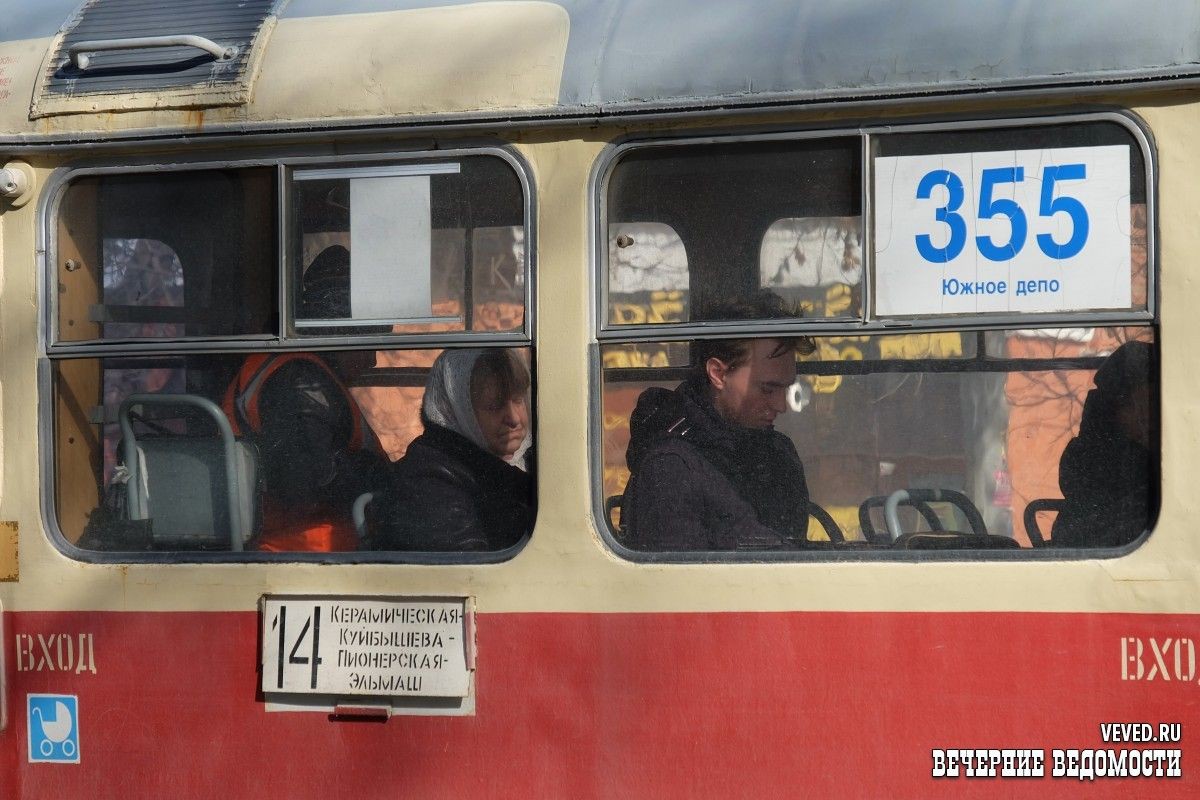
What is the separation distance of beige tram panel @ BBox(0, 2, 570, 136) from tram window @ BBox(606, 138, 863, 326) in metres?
0.31

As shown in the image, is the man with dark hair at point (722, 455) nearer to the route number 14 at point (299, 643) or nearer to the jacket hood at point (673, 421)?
the jacket hood at point (673, 421)

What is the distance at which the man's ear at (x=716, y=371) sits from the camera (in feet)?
8.75

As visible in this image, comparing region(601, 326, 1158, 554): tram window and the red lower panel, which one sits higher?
region(601, 326, 1158, 554): tram window

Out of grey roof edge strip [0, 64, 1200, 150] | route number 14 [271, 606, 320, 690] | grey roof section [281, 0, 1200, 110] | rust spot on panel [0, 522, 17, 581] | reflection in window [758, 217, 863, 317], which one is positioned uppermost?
grey roof section [281, 0, 1200, 110]

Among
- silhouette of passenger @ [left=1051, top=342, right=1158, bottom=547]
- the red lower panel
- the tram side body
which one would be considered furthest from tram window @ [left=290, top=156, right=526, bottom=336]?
silhouette of passenger @ [left=1051, top=342, right=1158, bottom=547]

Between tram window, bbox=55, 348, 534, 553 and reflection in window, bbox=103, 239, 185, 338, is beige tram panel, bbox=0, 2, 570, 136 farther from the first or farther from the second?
tram window, bbox=55, 348, 534, 553

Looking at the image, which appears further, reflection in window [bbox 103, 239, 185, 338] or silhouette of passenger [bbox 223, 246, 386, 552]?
reflection in window [bbox 103, 239, 185, 338]

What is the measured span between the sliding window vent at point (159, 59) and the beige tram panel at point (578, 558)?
0.24 metres

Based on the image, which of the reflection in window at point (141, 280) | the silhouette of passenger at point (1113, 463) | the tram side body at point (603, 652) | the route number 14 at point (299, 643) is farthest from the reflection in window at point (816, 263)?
the reflection in window at point (141, 280)

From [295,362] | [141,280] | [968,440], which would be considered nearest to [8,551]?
[141,280]

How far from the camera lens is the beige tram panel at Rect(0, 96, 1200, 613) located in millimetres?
2436

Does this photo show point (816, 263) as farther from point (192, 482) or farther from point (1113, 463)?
point (192, 482)

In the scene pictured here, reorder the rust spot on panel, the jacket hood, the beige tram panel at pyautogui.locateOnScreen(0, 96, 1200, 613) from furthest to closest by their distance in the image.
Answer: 1. the rust spot on panel
2. the jacket hood
3. the beige tram panel at pyautogui.locateOnScreen(0, 96, 1200, 613)

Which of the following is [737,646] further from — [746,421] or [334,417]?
[334,417]
